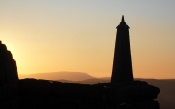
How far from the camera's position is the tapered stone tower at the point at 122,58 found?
19812 millimetres

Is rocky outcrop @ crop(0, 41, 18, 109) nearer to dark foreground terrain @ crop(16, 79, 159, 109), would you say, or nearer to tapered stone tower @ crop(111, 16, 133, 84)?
dark foreground terrain @ crop(16, 79, 159, 109)

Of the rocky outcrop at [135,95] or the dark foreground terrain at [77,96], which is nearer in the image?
the dark foreground terrain at [77,96]

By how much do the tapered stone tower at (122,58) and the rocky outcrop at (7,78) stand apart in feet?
44.4

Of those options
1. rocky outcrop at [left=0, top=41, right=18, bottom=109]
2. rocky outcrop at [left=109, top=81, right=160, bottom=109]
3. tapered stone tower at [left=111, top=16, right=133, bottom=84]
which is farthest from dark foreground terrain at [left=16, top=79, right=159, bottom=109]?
tapered stone tower at [left=111, top=16, right=133, bottom=84]

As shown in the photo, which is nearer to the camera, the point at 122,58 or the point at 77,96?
the point at 77,96

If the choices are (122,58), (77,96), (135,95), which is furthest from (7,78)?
(122,58)

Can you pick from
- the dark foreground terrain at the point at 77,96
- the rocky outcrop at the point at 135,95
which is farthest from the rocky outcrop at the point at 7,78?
the rocky outcrop at the point at 135,95

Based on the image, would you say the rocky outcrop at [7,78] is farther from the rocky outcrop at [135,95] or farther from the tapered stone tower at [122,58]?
the tapered stone tower at [122,58]

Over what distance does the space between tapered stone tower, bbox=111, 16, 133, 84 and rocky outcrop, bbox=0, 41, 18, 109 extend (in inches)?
533

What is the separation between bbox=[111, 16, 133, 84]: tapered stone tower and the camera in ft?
65.0

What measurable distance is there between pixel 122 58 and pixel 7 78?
14.7 m

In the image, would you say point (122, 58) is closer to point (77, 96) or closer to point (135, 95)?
point (135, 95)

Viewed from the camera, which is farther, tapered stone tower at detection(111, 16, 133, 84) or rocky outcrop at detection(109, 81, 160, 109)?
tapered stone tower at detection(111, 16, 133, 84)

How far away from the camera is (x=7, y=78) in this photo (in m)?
6.07
